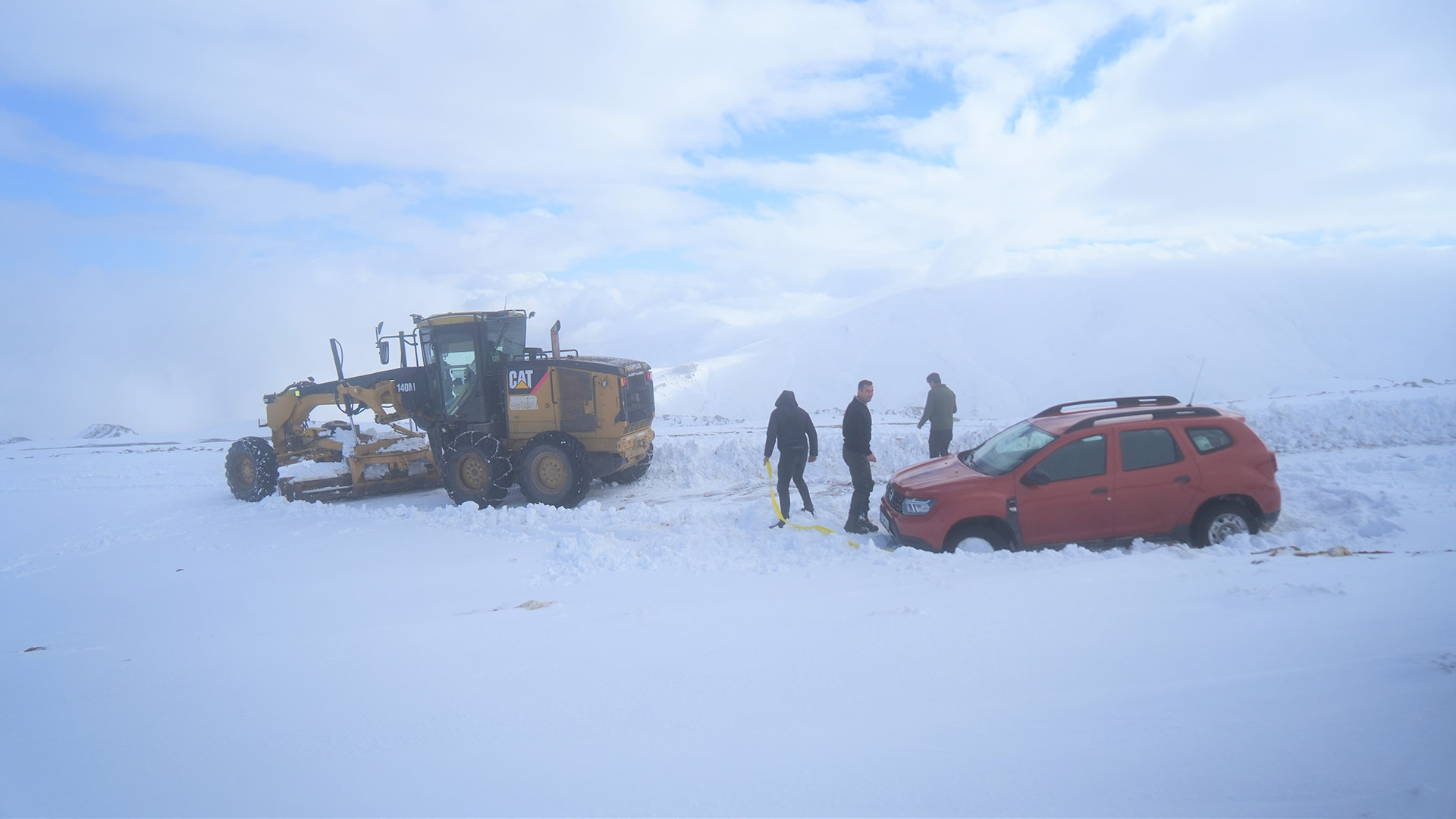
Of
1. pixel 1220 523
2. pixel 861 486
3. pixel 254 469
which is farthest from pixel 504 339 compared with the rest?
pixel 1220 523

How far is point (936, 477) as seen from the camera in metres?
6.96

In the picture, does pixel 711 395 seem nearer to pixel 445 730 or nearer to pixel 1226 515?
pixel 1226 515

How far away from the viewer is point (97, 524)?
1052cm

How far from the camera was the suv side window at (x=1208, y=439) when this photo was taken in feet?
21.2

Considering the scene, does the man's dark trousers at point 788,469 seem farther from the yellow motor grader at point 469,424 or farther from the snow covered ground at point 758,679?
the yellow motor grader at point 469,424

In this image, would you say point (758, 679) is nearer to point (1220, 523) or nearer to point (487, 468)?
point (1220, 523)

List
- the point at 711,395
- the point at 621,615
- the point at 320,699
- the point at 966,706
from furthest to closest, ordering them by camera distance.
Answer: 1. the point at 711,395
2. the point at 621,615
3. the point at 320,699
4. the point at 966,706

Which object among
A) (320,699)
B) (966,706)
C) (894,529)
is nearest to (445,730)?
(320,699)

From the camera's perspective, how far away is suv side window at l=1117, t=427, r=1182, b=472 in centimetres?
646

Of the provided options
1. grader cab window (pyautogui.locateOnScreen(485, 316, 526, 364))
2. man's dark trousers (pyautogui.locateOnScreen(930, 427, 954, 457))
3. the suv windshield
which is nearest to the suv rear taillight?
the suv windshield

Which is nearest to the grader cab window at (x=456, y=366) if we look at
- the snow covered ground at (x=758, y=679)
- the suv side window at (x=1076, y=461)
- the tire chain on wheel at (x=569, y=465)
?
the tire chain on wheel at (x=569, y=465)

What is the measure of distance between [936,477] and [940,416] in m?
3.28

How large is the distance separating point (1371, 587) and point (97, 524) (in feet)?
48.5

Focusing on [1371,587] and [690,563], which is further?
[690,563]
